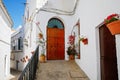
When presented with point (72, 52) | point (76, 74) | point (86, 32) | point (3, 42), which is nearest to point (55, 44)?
point (72, 52)

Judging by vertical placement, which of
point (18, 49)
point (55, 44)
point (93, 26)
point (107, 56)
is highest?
point (93, 26)

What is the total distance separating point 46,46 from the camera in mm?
8242

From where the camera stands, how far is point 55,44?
8672 millimetres

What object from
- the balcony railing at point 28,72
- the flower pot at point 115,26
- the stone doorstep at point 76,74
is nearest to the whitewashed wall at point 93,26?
the stone doorstep at point 76,74

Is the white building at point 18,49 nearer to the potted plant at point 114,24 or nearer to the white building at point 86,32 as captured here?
the white building at point 86,32

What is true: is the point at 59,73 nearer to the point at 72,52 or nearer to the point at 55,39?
the point at 72,52

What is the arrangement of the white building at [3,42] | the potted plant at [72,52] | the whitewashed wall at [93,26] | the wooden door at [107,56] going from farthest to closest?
the white building at [3,42], the potted plant at [72,52], the wooden door at [107,56], the whitewashed wall at [93,26]

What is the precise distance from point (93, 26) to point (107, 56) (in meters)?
1.15

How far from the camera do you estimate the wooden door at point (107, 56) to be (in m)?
4.14

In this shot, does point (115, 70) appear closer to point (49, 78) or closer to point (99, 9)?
point (99, 9)

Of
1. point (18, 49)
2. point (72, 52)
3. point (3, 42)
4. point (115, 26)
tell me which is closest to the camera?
point (115, 26)

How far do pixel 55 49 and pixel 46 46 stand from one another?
0.62 m

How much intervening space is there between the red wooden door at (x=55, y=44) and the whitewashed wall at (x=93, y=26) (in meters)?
2.48

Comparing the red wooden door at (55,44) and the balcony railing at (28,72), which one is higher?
the red wooden door at (55,44)
